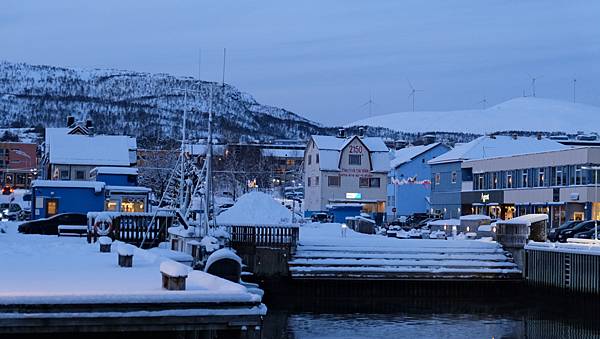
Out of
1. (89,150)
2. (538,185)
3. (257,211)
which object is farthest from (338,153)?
(257,211)

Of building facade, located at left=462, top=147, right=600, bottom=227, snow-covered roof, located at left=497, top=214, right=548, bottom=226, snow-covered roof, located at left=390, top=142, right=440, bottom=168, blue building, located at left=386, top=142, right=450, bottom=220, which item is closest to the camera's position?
snow-covered roof, located at left=497, top=214, right=548, bottom=226

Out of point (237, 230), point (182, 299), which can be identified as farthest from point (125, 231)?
point (182, 299)

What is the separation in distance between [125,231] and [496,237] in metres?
17.6

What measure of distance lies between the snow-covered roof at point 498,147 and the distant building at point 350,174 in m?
7.01

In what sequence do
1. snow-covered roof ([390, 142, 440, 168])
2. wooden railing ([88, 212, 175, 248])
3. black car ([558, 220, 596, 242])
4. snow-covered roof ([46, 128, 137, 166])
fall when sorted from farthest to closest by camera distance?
1. snow-covered roof ([390, 142, 440, 168])
2. snow-covered roof ([46, 128, 137, 166])
3. black car ([558, 220, 596, 242])
4. wooden railing ([88, 212, 175, 248])

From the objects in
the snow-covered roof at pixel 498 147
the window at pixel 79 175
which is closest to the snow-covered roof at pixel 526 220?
the snow-covered roof at pixel 498 147

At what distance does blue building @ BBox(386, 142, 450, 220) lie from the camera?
4306 inches

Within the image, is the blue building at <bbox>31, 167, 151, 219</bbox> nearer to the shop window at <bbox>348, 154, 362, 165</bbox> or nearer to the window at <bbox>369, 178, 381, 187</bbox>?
the shop window at <bbox>348, 154, 362, 165</bbox>

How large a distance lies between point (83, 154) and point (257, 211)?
35.3 meters

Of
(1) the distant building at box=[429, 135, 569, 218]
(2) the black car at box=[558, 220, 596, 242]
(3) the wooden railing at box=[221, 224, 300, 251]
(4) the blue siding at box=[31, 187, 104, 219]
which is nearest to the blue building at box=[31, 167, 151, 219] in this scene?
(4) the blue siding at box=[31, 187, 104, 219]

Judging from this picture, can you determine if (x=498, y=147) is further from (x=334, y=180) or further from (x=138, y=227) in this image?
(x=138, y=227)

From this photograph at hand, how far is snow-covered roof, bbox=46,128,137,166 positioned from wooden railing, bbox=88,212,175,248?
43.3m

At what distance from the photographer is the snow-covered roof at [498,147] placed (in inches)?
3644

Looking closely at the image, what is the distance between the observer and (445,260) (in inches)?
1658
